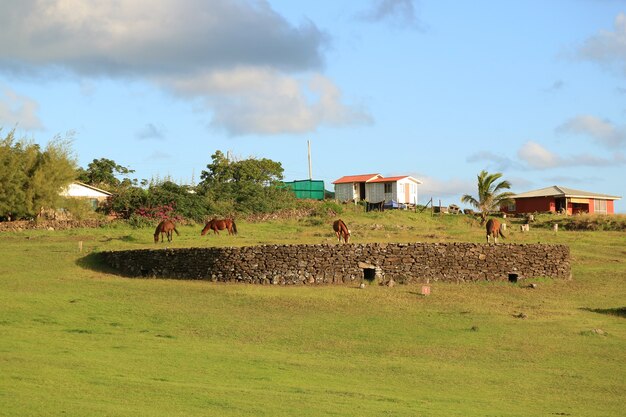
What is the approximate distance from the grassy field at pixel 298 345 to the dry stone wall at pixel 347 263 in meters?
0.87

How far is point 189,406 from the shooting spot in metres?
14.5

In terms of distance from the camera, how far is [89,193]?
64.9 metres

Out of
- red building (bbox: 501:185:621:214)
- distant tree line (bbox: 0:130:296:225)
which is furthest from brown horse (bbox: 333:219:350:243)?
red building (bbox: 501:185:621:214)

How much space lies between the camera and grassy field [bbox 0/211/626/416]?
51.4 feet

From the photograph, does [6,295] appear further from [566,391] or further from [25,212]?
[25,212]

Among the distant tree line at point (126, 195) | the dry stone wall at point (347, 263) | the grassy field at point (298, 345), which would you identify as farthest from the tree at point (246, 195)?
the dry stone wall at point (347, 263)

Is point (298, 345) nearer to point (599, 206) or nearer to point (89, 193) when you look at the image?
point (89, 193)

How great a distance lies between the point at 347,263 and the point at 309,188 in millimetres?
42927

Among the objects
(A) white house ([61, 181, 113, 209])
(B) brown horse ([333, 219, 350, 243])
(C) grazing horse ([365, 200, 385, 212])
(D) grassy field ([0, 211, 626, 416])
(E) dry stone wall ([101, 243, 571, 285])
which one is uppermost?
(A) white house ([61, 181, 113, 209])

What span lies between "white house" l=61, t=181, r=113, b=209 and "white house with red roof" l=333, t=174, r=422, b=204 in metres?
22.6

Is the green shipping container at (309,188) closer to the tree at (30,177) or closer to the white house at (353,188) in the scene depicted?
the white house at (353,188)

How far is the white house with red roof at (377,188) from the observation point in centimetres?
7631

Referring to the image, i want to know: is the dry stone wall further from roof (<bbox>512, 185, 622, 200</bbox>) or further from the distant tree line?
roof (<bbox>512, 185, 622, 200</bbox>)

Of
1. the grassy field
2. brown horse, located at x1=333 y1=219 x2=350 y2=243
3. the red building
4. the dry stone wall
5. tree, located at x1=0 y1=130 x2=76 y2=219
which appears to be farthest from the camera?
the red building
